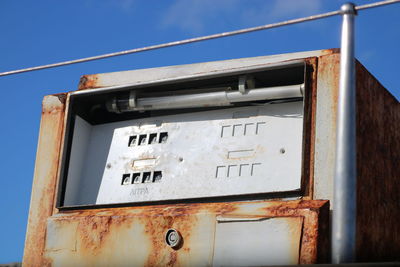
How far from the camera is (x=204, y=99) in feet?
18.2

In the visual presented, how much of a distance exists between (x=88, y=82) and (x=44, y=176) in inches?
33.1

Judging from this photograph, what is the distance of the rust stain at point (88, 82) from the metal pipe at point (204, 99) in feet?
0.62

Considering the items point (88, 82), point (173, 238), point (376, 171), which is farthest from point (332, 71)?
point (88, 82)

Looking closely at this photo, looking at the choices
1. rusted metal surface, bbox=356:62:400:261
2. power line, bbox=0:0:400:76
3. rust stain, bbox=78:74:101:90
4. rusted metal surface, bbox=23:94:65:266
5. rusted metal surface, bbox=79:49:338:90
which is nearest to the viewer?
power line, bbox=0:0:400:76

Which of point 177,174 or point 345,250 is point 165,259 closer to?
point 177,174

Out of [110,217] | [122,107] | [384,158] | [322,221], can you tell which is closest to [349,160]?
[322,221]

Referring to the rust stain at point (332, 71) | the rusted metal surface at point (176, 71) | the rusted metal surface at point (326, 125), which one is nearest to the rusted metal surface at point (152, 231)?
the rusted metal surface at point (326, 125)

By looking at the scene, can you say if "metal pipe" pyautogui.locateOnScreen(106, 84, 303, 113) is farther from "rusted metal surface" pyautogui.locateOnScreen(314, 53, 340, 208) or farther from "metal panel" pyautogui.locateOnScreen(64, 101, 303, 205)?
"rusted metal surface" pyautogui.locateOnScreen(314, 53, 340, 208)

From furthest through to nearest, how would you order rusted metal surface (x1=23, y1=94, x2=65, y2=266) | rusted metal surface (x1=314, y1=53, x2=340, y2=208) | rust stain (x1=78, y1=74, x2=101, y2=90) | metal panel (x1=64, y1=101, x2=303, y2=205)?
rust stain (x1=78, y1=74, x2=101, y2=90), rusted metal surface (x1=23, y1=94, x2=65, y2=266), metal panel (x1=64, y1=101, x2=303, y2=205), rusted metal surface (x1=314, y1=53, x2=340, y2=208)

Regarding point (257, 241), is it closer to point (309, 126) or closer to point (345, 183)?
point (345, 183)

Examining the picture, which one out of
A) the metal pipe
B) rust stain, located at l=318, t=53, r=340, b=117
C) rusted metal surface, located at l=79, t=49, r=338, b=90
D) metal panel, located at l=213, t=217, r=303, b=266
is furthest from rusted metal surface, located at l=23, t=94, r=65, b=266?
rust stain, located at l=318, t=53, r=340, b=117

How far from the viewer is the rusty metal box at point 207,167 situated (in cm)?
477

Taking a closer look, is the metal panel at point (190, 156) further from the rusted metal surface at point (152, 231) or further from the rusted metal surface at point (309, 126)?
the rusted metal surface at point (152, 231)

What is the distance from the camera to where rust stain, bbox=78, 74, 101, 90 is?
237 inches
